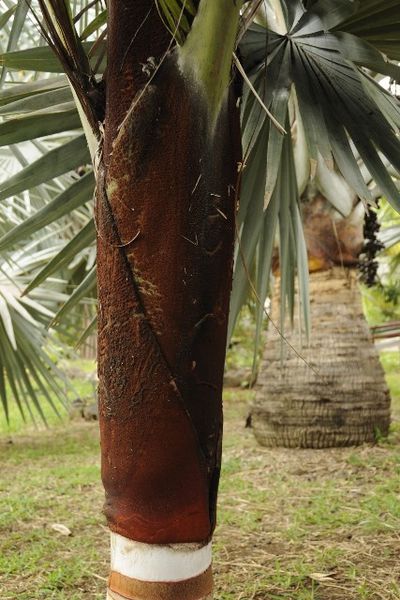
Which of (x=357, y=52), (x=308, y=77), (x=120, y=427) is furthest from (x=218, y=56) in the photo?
(x=120, y=427)

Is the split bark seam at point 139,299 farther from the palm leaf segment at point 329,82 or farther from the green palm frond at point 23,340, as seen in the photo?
the green palm frond at point 23,340

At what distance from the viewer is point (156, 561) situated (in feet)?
3.75

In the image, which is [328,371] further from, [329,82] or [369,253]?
[329,82]

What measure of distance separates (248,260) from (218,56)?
3.10 feet

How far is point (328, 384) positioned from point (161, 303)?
2.72m

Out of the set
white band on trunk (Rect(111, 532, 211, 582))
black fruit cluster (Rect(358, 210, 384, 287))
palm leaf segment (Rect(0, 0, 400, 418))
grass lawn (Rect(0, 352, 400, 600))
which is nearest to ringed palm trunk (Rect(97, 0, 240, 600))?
white band on trunk (Rect(111, 532, 211, 582))

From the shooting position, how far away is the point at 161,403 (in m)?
1.13

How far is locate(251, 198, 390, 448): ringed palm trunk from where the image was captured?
3.73 meters

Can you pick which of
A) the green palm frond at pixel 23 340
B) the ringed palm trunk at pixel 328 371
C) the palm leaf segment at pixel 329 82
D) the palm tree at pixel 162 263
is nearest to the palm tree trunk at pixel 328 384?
the ringed palm trunk at pixel 328 371

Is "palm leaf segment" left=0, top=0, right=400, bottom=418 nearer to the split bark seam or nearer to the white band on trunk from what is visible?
the split bark seam

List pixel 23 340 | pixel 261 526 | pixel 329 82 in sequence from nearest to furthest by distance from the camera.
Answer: pixel 329 82 → pixel 261 526 → pixel 23 340

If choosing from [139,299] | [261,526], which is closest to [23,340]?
[261,526]

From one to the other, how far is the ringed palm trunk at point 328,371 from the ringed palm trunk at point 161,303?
2.59 m

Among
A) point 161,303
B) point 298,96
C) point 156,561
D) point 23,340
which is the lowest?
point 156,561
